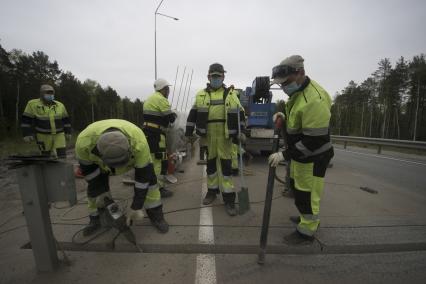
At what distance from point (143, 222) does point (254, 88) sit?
19.6 ft

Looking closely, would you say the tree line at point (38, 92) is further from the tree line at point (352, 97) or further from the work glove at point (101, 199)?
the work glove at point (101, 199)

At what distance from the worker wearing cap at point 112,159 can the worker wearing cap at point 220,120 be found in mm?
1259

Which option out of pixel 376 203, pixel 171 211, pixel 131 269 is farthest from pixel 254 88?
pixel 131 269

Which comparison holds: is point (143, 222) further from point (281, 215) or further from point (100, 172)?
point (281, 215)

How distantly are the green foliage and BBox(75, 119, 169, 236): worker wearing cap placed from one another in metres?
36.0

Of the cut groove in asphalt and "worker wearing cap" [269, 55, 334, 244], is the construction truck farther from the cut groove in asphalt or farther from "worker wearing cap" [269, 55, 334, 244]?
the cut groove in asphalt

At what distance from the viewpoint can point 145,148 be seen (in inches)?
106

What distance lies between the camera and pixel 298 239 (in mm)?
2885

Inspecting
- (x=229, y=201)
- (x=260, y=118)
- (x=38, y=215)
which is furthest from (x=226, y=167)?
(x=260, y=118)

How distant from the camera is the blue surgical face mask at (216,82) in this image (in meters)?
3.99

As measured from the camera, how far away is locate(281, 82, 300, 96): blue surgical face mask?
2.81 metres

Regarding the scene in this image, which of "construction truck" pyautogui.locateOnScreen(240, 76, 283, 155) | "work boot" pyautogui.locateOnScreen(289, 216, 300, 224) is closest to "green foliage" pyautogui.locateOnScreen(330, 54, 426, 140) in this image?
"construction truck" pyautogui.locateOnScreen(240, 76, 283, 155)

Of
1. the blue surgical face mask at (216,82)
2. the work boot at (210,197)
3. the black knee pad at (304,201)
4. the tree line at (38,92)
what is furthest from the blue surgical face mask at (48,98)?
the tree line at (38,92)

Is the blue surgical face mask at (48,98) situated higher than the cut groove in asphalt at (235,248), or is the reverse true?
the blue surgical face mask at (48,98)
